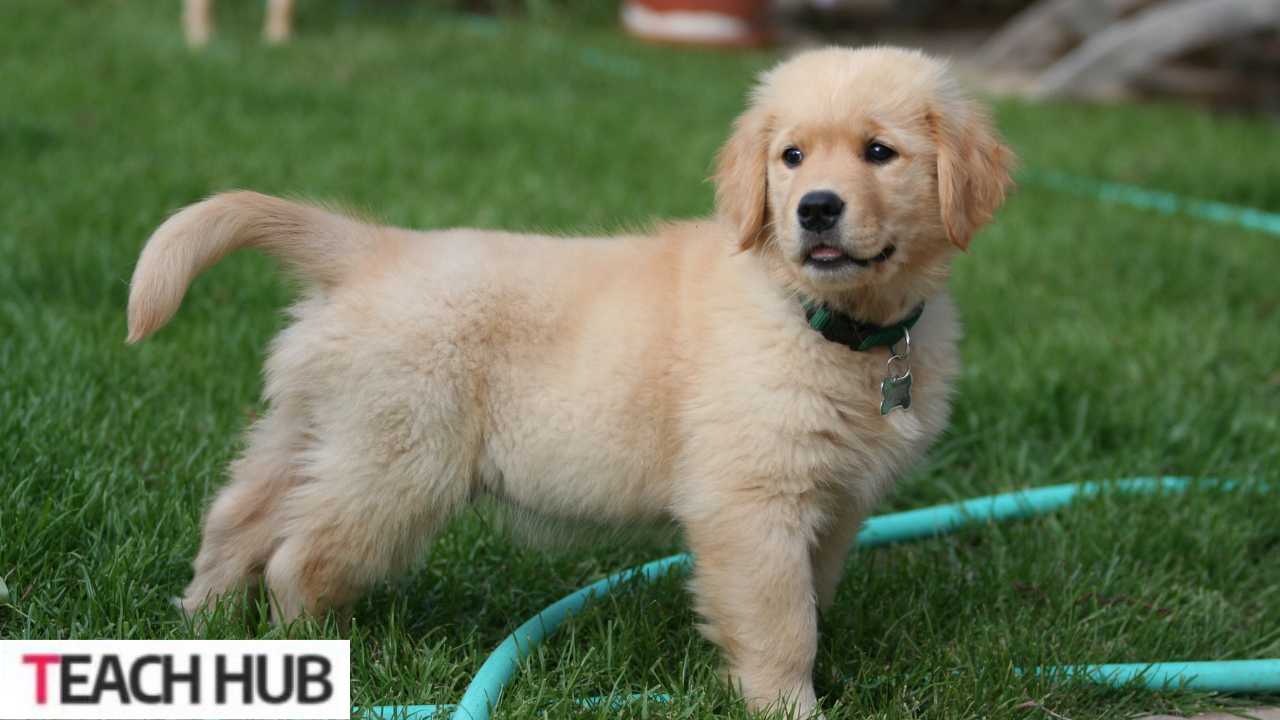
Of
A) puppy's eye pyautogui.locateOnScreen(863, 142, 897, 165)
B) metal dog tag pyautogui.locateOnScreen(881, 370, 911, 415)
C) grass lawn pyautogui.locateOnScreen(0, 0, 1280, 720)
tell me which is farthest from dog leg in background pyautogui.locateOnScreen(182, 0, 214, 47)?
metal dog tag pyautogui.locateOnScreen(881, 370, 911, 415)

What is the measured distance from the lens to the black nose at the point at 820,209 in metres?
2.24

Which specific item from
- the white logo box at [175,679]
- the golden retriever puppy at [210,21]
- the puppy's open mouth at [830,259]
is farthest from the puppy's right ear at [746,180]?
the golden retriever puppy at [210,21]

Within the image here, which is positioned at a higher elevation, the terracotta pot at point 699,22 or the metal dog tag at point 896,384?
the terracotta pot at point 699,22

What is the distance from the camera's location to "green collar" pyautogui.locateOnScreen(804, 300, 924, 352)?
2377 mm

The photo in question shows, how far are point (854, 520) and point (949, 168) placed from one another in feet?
2.35

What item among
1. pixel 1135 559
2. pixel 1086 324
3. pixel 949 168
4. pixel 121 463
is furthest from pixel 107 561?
pixel 1086 324

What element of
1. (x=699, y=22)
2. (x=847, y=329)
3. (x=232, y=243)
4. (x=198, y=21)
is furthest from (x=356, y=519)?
(x=699, y=22)

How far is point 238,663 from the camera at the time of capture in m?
2.21

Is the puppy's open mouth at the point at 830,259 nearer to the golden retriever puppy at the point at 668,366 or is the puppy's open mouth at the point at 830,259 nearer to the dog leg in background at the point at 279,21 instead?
the golden retriever puppy at the point at 668,366

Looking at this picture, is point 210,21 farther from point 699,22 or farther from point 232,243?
point 232,243

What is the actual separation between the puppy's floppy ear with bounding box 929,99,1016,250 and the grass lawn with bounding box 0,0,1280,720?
86 centimetres

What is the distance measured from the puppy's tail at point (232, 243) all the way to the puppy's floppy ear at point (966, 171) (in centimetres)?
110

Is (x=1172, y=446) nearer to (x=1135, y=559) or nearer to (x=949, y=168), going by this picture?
(x=1135, y=559)

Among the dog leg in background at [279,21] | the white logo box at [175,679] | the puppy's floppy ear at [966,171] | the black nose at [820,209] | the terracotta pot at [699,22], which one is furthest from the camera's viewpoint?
the terracotta pot at [699,22]
